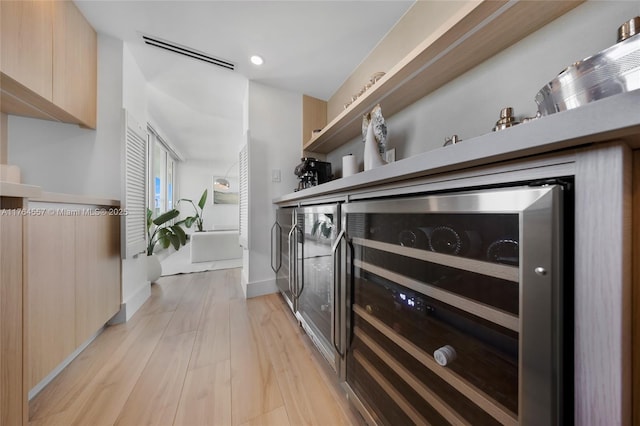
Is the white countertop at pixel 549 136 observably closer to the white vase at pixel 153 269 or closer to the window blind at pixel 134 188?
the window blind at pixel 134 188

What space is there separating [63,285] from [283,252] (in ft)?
3.87

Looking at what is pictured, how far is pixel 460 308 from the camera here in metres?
0.44

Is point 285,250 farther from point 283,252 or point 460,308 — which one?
point 460,308

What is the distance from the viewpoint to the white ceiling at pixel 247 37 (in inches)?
48.1

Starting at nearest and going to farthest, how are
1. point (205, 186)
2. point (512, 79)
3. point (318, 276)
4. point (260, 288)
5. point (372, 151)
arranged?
point (512, 79), point (372, 151), point (318, 276), point (260, 288), point (205, 186)

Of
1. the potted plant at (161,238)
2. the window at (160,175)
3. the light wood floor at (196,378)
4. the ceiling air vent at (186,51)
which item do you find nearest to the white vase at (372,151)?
the light wood floor at (196,378)

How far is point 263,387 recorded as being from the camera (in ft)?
2.88

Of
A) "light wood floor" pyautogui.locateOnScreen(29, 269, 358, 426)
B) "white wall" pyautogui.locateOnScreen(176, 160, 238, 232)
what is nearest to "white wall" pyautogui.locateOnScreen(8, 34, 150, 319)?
"light wood floor" pyautogui.locateOnScreen(29, 269, 358, 426)

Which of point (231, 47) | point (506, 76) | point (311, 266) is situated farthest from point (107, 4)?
point (506, 76)

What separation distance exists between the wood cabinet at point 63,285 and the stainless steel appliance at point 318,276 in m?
1.00

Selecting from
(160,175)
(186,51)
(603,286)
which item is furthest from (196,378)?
(160,175)

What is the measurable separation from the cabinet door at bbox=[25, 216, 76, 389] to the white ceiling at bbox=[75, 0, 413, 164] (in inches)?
52.8

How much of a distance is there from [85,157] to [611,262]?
2355mm

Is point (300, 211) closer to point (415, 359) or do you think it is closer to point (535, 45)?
point (415, 359)
